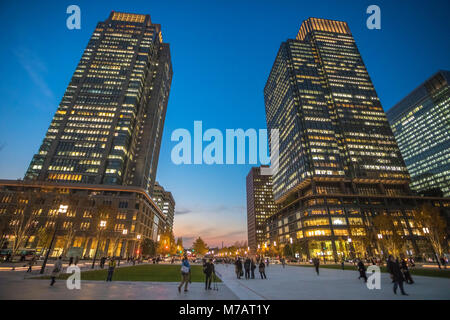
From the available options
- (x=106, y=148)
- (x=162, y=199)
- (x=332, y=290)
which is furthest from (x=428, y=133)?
(x=162, y=199)

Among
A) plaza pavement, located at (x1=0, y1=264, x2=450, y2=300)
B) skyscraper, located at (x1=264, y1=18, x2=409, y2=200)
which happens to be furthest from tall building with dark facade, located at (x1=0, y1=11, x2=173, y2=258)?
skyscraper, located at (x1=264, y1=18, x2=409, y2=200)

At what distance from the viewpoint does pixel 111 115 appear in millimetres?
104250

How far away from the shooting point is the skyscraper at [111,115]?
305 feet

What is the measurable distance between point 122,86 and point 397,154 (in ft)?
483

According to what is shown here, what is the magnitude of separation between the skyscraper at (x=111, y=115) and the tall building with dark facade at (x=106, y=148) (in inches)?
14.9

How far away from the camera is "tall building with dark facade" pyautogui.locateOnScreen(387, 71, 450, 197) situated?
458 feet

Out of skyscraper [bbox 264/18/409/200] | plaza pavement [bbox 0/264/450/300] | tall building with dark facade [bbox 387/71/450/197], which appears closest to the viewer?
plaza pavement [bbox 0/264/450/300]

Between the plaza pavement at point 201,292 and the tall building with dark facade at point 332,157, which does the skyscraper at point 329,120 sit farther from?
the plaza pavement at point 201,292

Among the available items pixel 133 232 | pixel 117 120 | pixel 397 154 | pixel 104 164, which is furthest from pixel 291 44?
pixel 133 232

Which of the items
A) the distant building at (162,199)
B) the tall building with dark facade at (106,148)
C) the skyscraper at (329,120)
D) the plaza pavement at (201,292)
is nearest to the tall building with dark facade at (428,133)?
the skyscraper at (329,120)

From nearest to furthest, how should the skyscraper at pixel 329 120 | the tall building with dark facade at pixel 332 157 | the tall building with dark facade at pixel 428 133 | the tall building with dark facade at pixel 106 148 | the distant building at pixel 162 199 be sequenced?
1. the tall building with dark facade at pixel 106 148
2. the tall building with dark facade at pixel 332 157
3. the skyscraper at pixel 329 120
4. the tall building with dark facade at pixel 428 133
5. the distant building at pixel 162 199

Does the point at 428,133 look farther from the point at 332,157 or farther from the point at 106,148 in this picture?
the point at 106,148

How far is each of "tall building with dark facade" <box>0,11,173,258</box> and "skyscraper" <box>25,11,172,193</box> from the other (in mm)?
379

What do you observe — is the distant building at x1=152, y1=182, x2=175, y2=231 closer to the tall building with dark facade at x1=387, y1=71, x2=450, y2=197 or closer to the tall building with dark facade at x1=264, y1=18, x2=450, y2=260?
the tall building with dark facade at x1=264, y1=18, x2=450, y2=260
